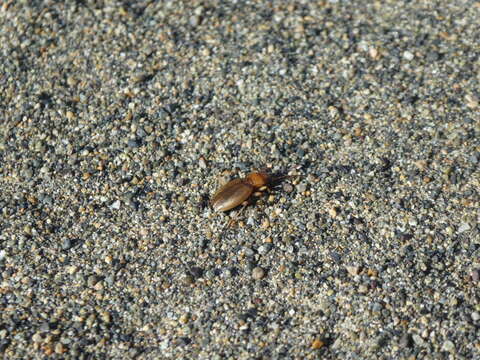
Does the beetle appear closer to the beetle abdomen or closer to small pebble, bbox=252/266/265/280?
the beetle abdomen

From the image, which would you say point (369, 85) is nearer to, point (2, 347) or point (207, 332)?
point (207, 332)

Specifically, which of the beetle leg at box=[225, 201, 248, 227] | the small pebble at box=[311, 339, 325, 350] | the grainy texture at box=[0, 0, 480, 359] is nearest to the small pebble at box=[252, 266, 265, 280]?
the grainy texture at box=[0, 0, 480, 359]

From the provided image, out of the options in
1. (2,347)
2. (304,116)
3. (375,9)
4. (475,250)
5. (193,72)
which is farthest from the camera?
(375,9)

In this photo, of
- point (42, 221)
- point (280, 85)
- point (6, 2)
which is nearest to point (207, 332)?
point (42, 221)

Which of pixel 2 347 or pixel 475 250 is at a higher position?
pixel 2 347

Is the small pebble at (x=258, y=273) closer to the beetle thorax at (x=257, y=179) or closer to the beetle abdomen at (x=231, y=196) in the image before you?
the beetle abdomen at (x=231, y=196)

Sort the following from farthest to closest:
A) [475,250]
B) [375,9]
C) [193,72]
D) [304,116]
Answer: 1. [375,9]
2. [193,72]
3. [304,116]
4. [475,250]
